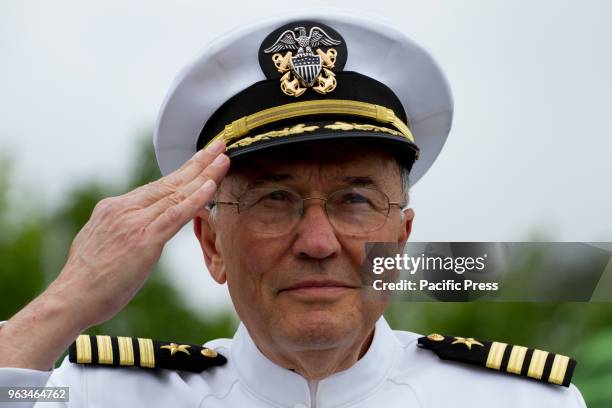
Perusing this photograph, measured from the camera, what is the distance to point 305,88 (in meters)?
2.50

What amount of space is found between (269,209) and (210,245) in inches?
12.2

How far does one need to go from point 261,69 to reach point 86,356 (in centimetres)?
84

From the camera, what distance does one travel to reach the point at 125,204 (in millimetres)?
2311

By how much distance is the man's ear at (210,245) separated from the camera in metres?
2.61

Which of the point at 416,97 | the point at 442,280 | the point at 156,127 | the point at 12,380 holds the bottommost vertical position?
the point at 12,380

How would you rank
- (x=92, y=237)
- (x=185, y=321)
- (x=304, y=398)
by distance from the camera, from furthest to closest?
(x=185, y=321) < (x=304, y=398) < (x=92, y=237)

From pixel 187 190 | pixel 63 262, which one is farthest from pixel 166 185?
pixel 63 262

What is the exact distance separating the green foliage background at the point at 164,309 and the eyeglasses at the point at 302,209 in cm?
587

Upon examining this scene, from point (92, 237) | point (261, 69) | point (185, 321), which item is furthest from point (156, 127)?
point (185, 321)

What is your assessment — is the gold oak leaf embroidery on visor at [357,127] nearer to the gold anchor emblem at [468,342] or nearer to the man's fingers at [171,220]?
Answer: the man's fingers at [171,220]

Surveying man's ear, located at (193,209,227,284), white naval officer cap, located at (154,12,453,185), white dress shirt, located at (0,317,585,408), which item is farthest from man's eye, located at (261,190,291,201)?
white dress shirt, located at (0,317,585,408)

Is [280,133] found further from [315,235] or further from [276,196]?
[315,235]

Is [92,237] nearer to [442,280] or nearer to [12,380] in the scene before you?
[12,380]

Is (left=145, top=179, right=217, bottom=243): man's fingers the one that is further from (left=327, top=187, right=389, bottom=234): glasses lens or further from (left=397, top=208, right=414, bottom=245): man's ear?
(left=397, top=208, right=414, bottom=245): man's ear
